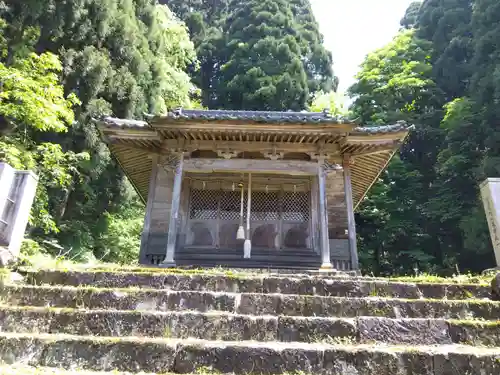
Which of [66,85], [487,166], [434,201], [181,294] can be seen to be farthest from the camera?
[434,201]

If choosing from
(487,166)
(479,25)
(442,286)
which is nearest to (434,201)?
(487,166)

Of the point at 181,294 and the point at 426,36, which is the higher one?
the point at 426,36

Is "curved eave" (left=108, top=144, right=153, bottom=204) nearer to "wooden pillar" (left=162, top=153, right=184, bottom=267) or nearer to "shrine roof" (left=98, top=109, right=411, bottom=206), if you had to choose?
"shrine roof" (left=98, top=109, right=411, bottom=206)

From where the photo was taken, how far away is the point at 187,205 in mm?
10266

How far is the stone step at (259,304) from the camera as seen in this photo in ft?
14.7

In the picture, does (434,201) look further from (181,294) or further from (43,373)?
(43,373)

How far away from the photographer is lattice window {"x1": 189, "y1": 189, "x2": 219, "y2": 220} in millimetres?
10320

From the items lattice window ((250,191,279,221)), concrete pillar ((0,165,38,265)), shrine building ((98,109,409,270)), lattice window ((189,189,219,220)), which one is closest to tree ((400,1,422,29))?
shrine building ((98,109,409,270))

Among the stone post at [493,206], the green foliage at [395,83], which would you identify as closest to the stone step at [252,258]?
the stone post at [493,206]

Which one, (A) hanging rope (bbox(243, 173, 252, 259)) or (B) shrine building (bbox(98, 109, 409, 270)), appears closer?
(B) shrine building (bbox(98, 109, 409, 270))

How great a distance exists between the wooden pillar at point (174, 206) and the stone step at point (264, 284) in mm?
2986

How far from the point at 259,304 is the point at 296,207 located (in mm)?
6062

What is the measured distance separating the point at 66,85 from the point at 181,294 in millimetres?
11570

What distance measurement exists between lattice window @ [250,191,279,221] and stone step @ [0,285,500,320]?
5.78 m
